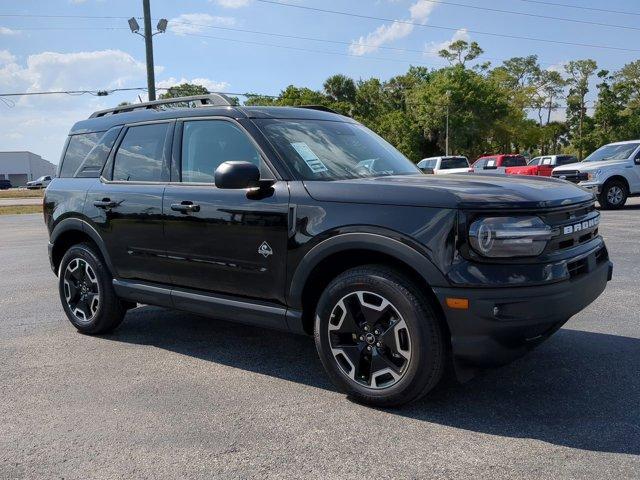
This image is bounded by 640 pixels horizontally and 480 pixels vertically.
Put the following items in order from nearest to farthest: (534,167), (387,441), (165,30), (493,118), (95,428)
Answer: (387,441) < (95,428) < (534,167) < (165,30) < (493,118)

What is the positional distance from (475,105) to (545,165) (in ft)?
100

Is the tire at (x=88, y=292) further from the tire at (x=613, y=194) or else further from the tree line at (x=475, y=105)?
the tree line at (x=475, y=105)

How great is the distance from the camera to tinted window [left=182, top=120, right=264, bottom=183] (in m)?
4.14

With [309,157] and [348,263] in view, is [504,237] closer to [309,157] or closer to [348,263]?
[348,263]

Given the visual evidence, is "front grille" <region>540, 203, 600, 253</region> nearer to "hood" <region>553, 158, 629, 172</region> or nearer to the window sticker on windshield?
the window sticker on windshield

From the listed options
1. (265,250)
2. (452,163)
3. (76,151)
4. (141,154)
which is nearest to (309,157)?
(265,250)

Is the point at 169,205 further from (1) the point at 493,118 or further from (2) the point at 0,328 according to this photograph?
(1) the point at 493,118

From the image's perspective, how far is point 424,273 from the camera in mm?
3186

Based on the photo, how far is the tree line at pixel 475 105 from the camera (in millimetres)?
53750

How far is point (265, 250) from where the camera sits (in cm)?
382

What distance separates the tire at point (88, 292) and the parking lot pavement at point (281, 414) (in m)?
0.16

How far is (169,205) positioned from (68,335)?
1.79 meters

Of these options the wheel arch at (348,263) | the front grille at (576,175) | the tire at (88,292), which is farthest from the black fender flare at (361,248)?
the front grille at (576,175)

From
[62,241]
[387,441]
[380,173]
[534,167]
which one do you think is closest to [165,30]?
[534,167]
